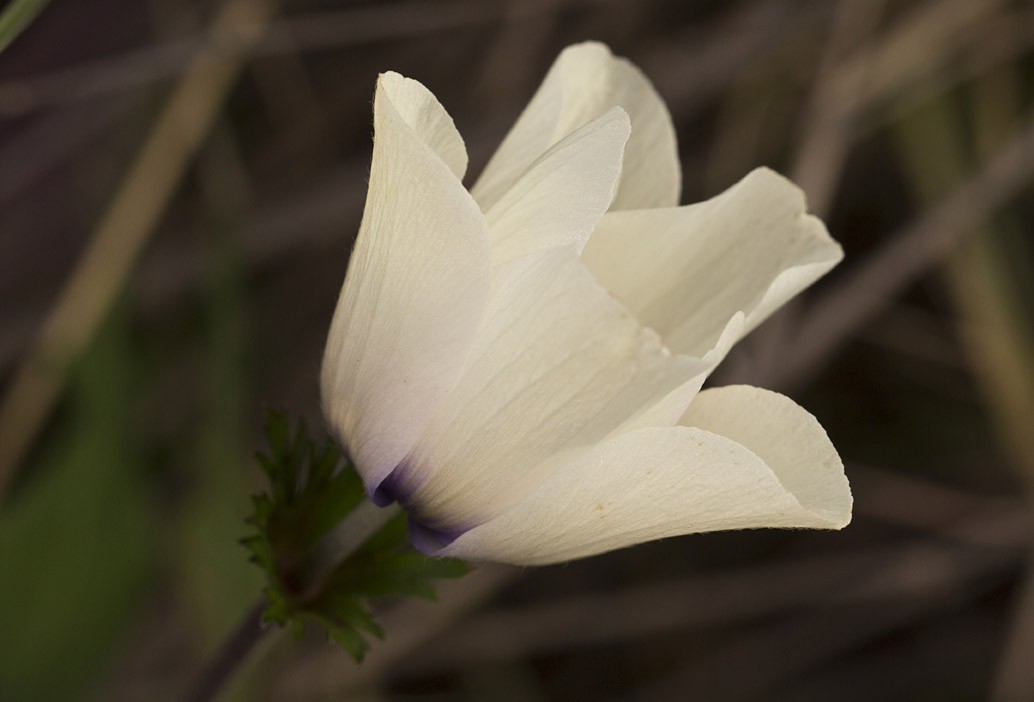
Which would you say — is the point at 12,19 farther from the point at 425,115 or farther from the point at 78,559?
the point at 78,559

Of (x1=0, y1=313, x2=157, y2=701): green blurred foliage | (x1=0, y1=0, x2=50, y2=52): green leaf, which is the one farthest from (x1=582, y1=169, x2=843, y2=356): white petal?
(x1=0, y1=313, x2=157, y2=701): green blurred foliage

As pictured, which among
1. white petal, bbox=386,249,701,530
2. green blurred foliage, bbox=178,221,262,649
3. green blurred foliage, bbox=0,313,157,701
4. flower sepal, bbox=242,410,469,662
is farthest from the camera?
green blurred foliage, bbox=178,221,262,649

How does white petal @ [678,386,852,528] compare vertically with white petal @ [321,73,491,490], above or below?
below

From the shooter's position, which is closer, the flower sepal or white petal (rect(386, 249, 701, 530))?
white petal (rect(386, 249, 701, 530))

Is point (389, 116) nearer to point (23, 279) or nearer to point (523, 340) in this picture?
point (523, 340)

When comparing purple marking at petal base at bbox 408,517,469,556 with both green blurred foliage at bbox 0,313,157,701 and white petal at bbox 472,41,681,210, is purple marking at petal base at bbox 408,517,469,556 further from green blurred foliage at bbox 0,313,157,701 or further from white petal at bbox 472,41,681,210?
green blurred foliage at bbox 0,313,157,701

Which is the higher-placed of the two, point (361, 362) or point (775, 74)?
point (775, 74)

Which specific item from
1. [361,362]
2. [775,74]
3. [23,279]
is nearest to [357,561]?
[361,362]

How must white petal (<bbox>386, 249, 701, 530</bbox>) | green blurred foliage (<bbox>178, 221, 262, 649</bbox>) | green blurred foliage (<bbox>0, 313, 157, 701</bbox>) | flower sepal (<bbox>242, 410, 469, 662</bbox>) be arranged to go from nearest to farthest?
1. white petal (<bbox>386, 249, 701, 530</bbox>)
2. flower sepal (<bbox>242, 410, 469, 662</bbox>)
3. green blurred foliage (<bbox>0, 313, 157, 701</bbox>)
4. green blurred foliage (<bbox>178, 221, 262, 649</bbox>)
